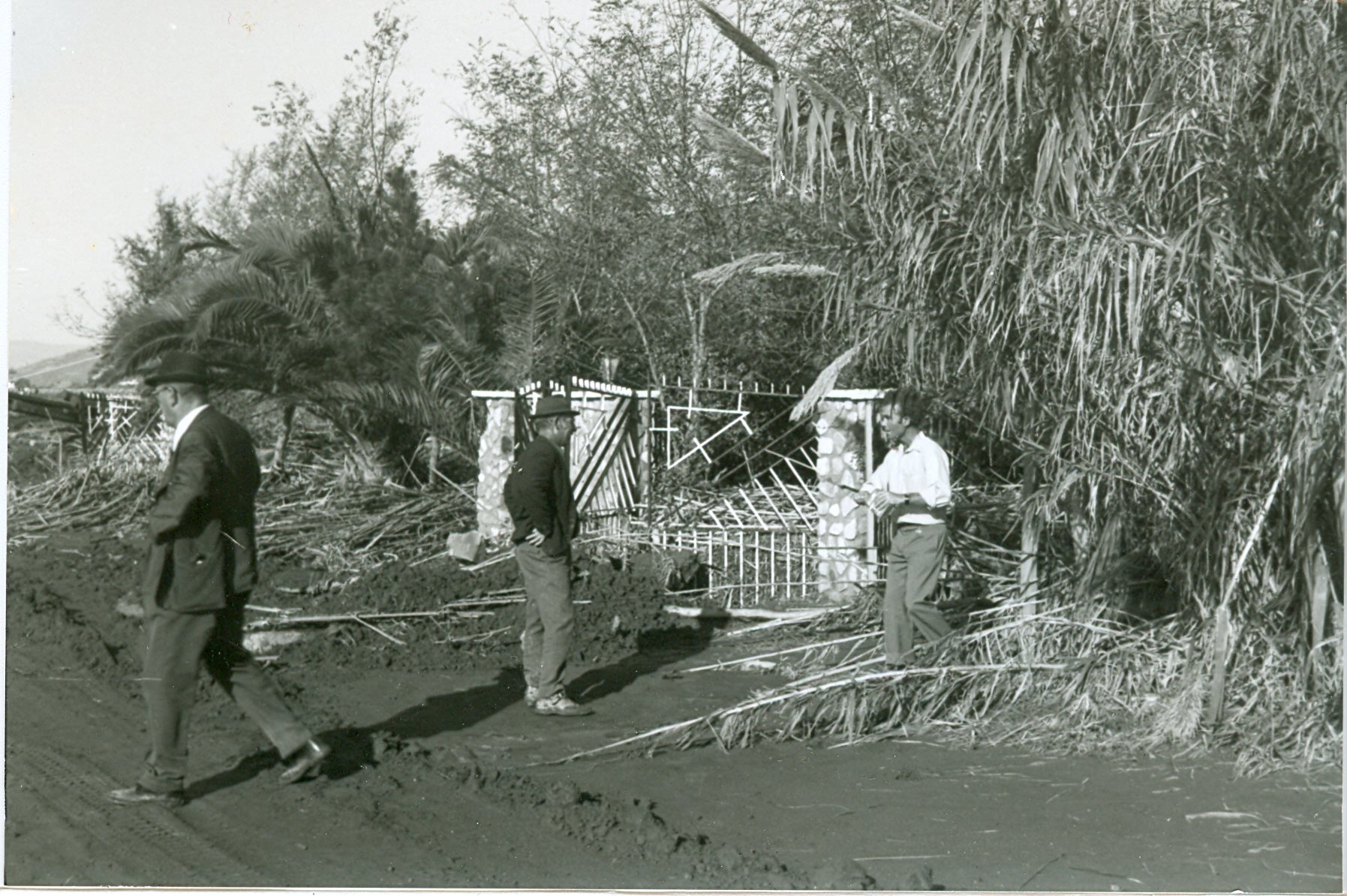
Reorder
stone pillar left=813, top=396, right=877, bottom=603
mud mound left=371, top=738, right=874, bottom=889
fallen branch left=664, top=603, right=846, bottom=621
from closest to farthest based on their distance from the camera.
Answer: mud mound left=371, top=738, right=874, bottom=889 → fallen branch left=664, top=603, right=846, bottom=621 → stone pillar left=813, top=396, right=877, bottom=603

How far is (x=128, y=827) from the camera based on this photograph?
5.13 meters

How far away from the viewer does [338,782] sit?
5.68 metres

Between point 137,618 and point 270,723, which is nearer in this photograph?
point 270,723

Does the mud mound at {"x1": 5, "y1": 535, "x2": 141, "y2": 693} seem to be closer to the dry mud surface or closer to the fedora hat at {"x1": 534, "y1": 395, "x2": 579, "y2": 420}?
the dry mud surface

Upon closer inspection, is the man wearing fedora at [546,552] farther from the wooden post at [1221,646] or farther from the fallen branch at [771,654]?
the wooden post at [1221,646]

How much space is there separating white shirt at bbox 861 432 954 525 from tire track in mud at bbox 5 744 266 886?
4.28m

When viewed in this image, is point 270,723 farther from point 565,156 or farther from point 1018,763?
point 565,156

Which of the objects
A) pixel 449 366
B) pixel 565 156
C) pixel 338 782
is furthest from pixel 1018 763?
pixel 565 156

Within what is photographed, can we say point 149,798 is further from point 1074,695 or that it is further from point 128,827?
point 1074,695

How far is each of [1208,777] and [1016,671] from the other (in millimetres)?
1287

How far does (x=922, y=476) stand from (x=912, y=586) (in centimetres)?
64

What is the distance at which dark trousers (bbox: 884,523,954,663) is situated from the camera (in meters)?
7.43

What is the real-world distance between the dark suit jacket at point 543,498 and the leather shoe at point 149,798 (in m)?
2.53

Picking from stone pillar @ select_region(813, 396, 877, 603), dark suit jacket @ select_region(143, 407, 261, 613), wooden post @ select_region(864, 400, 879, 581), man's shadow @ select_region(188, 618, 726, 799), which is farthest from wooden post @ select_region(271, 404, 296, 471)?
dark suit jacket @ select_region(143, 407, 261, 613)
